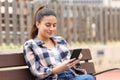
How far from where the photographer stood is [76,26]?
394 inches

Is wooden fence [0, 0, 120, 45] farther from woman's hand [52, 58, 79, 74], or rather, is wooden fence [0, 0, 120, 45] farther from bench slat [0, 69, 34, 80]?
woman's hand [52, 58, 79, 74]

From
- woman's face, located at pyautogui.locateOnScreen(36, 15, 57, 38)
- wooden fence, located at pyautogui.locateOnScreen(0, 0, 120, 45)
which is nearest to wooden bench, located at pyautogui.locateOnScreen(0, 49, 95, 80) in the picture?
woman's face, located at pyautogui.locateOnScreen(36, 15, 57, 38)

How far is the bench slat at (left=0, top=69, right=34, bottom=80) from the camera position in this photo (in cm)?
387

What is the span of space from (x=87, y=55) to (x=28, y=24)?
155 inches

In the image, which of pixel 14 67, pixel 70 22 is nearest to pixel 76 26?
pixel 70 22

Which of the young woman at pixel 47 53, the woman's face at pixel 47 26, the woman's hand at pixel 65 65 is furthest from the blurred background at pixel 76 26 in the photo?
the woman's hand at pixel 65 65

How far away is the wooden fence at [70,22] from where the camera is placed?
818cm

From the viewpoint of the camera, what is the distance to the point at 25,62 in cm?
402

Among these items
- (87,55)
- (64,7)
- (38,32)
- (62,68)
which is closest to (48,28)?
(38,32)

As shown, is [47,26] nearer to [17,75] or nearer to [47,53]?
[47,53]

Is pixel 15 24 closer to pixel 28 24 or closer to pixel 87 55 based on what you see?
pixel 28 24

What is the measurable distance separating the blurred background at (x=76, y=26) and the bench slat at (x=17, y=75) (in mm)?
3401

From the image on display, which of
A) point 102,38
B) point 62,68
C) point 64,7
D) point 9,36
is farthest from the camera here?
point 102,38

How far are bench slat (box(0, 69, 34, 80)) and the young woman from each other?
A: 15 cm
